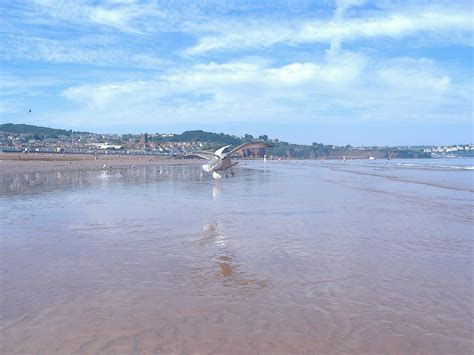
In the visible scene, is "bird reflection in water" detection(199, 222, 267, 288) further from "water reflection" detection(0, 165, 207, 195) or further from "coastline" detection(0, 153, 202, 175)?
"coastline" detection(0, 153, 202, 175)

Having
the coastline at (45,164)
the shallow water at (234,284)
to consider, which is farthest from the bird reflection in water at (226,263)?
the coastline at (45,164)

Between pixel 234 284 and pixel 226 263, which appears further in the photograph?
pixel 226 263

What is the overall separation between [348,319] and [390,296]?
1.36 m

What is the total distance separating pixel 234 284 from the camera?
7.74m

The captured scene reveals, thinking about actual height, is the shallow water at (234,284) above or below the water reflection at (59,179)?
above

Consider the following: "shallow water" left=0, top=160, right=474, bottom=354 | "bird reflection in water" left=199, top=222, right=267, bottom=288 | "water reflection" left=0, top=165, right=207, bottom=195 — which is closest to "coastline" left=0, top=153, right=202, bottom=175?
"water reflection" left=0, top=165, right=207, bottom=195

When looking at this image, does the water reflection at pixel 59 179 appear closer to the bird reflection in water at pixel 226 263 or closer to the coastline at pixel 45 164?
the coastline at pixel 45 164

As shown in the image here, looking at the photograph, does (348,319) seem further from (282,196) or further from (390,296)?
(282,196)

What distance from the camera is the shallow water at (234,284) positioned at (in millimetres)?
5582

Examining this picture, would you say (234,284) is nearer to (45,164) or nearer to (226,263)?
(226,263)

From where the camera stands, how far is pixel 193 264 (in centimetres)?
904

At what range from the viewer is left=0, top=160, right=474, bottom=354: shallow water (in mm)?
5582

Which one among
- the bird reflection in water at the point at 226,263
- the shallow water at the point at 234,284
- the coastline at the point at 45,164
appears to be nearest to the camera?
the shallow water at the point at 234,284

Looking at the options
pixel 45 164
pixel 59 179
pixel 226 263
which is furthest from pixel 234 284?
pixel 45 164
